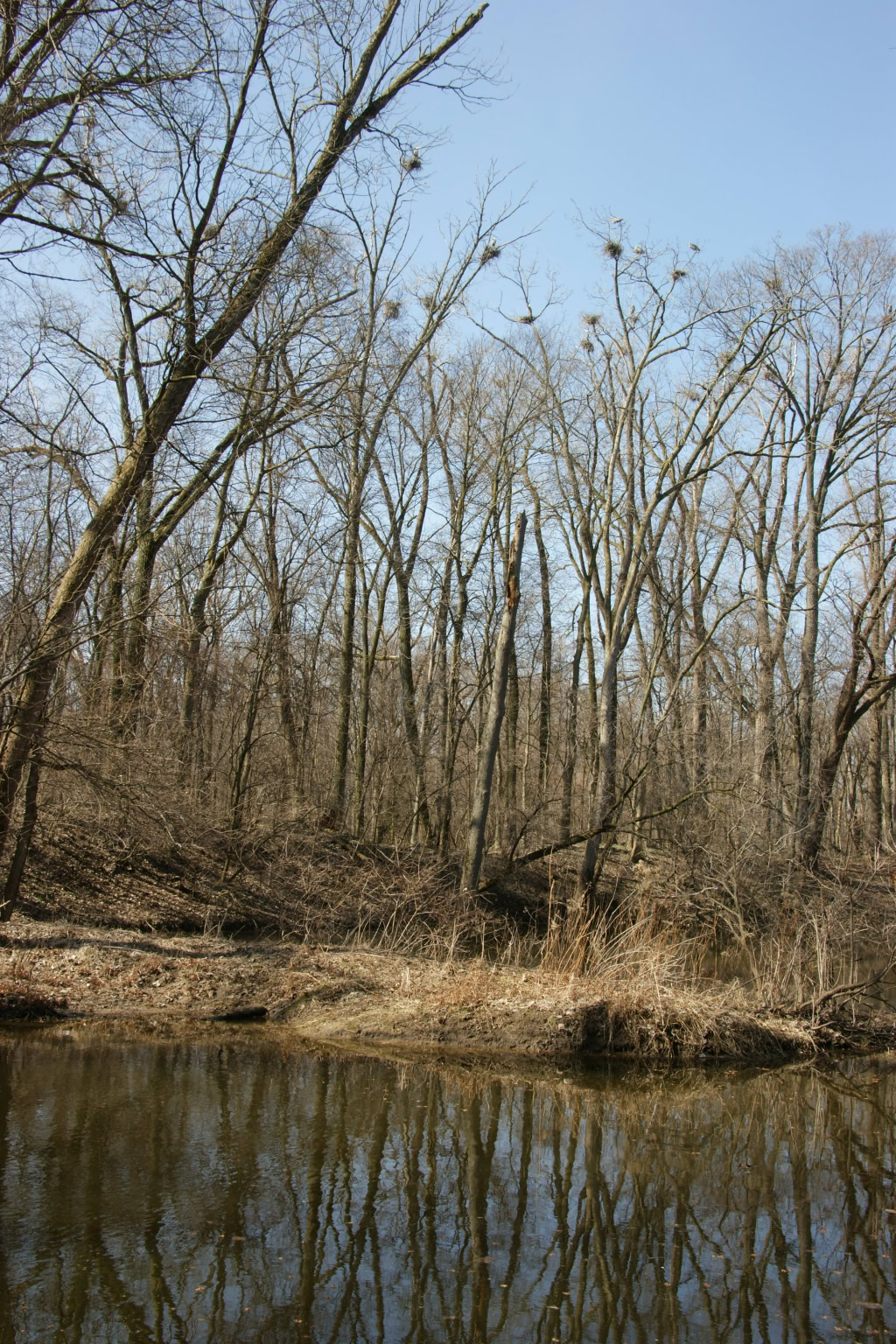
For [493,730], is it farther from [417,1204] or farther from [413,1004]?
[417,1204]

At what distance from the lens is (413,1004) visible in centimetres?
1073

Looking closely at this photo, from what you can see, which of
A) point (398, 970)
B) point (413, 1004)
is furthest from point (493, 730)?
point (413, 1004)

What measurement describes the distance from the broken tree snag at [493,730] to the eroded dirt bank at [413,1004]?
15.3ft

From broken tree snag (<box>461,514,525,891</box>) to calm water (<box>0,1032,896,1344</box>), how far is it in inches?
295

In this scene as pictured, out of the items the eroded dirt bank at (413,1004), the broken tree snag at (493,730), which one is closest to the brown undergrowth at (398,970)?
the eroded dirt bank at (413,1004)

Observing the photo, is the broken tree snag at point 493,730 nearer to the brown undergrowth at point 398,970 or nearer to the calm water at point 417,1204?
the brown undergrowth at point 398,970

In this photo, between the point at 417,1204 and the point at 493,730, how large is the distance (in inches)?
437

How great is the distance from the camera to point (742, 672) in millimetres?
28703

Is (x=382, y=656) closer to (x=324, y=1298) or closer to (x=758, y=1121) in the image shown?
(x=758, y=1121)

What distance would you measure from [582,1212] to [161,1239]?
251cm

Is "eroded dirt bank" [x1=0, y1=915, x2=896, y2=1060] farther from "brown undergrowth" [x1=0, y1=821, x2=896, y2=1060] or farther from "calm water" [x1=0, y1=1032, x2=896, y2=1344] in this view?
"calm water" [x1=0, y1=1032, x2=896, y2=1344]

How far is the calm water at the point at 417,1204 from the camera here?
4.71 metres

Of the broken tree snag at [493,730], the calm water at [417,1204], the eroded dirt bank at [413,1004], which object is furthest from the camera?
the broken tree snag at [493,730]

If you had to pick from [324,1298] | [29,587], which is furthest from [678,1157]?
[29,587]
